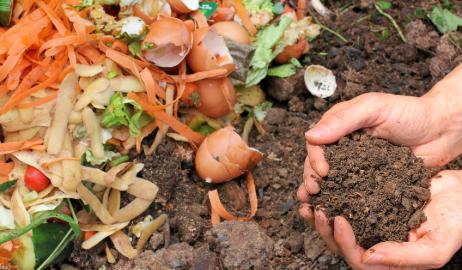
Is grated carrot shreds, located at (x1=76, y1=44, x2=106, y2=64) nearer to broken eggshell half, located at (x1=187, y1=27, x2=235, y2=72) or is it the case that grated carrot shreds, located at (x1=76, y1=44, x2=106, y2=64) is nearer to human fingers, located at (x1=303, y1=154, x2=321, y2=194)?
broken eggshell half, located at (x1=187, y1=27, x2=235, y2=72)

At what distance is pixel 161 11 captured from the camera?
8.24ft

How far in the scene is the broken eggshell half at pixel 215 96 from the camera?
8.25 ft

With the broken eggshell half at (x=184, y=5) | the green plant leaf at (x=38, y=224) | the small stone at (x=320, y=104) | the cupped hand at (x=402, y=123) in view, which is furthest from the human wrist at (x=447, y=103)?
the green plant leaf at (x=38, y=224)

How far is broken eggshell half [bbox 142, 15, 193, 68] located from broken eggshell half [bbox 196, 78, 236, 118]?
148 mm

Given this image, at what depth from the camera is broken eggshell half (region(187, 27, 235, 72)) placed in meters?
2.45

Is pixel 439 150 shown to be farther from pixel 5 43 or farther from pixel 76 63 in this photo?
pixel 5 43

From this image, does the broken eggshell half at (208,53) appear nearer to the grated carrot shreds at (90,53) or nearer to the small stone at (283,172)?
the grated carrot shreds at (90,53)

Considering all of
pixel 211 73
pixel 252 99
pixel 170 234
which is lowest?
pixel 170 234

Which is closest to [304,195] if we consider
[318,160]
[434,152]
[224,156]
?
[318,160]

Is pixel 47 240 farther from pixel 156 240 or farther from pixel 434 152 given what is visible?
pixel 434 152

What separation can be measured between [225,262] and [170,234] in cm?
28

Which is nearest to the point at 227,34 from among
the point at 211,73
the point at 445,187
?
the point at 211,73

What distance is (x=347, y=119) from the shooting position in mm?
2027

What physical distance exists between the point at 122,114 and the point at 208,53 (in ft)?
1.25
